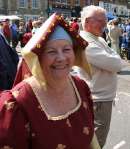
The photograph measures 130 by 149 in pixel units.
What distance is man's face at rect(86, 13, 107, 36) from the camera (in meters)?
4.38

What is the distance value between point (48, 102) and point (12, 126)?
271 mm

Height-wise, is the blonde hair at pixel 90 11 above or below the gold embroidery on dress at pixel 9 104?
above

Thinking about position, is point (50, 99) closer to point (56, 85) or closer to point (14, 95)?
point (56, 85)

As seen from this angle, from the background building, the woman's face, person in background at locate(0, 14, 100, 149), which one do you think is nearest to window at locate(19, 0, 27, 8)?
the background building

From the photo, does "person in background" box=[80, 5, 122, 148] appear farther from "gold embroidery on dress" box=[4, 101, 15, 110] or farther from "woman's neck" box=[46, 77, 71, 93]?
"gold embroidery on dress" box=[4, 101, 15, 110]

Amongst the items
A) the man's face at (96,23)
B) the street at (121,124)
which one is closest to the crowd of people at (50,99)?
the man's face at (96,23)

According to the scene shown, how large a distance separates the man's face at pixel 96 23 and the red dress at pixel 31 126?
178 centimetres

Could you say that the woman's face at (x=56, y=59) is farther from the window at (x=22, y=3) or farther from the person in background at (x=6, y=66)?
the window at (x=22, y=3)

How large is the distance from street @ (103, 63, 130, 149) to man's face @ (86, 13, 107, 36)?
2.06 meters

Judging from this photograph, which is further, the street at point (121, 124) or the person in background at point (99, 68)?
the street at point (121, 124)

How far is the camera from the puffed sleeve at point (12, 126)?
2.52 metres

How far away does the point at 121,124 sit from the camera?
712 centimetres

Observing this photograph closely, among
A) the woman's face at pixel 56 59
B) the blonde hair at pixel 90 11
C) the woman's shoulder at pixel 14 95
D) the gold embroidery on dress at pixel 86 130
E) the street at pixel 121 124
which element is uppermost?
the blonde hair at pixel 90 11

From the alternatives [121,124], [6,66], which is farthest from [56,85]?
[121,124]
